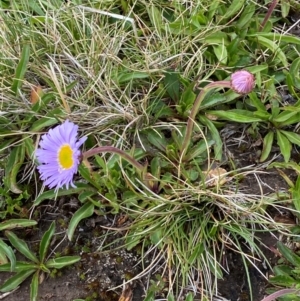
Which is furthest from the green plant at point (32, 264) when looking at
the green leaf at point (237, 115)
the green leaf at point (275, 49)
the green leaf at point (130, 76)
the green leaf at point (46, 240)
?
the green leaf at point (275, 49)

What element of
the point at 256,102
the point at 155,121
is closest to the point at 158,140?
the point at 155,121

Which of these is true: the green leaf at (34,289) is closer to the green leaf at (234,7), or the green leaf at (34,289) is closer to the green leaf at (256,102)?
the green leaf at (256,102)

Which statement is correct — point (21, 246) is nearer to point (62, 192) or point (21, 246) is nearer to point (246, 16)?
point (62, 192)

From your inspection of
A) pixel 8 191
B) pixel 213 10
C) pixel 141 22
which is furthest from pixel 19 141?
pixel 213 10

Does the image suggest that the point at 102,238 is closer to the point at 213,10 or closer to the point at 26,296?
the point at 26,296

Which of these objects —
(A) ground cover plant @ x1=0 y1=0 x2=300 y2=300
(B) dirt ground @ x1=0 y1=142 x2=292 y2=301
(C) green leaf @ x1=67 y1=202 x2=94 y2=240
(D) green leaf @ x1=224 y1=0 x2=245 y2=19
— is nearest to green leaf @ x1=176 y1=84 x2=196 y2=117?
(A) ground cover plant @ x1=0 y1=0 x2=300 y2=300

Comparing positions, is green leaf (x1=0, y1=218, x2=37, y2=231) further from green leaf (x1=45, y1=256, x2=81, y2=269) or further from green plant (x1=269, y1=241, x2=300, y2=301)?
green plant (x1=269, y1=241, x2=300, y2=301)

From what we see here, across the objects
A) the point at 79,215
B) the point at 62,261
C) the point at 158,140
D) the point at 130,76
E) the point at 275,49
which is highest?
the point at 275,49
